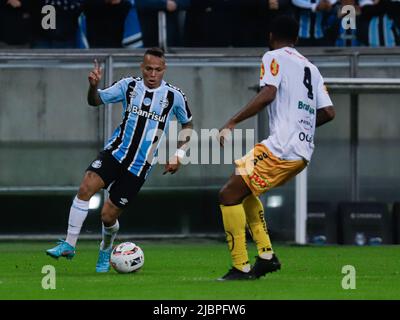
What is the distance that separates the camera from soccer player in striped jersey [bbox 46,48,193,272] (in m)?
12.0

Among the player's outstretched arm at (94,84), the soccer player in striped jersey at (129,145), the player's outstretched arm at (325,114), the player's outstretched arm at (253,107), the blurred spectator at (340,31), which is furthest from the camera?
the blurred spectator at (340,31)

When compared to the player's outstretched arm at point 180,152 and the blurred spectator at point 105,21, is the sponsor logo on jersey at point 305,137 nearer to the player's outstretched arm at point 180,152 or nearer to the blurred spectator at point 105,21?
the player's outstretched arm at point 180,152

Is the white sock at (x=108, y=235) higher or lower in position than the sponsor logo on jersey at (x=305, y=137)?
lower

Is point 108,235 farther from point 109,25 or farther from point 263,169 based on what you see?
point 109,25

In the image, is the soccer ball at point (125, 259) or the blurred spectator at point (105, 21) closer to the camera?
the soccer ball at point (125, 259)

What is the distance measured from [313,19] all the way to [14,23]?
4.44 metres

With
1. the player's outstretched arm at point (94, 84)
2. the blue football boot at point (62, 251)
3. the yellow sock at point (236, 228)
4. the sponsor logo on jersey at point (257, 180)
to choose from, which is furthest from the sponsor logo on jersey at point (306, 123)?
the blue football boot at point (62, 251)

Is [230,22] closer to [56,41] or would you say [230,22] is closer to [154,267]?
[56,41]

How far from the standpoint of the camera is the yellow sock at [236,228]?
10.5 meters

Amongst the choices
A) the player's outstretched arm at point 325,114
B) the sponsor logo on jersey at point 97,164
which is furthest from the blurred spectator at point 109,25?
the player's outstretched arm at point 325,114

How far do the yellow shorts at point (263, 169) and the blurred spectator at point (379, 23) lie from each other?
837 cm

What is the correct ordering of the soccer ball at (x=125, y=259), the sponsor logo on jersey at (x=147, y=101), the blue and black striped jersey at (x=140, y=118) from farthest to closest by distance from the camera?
the sponsor logo on jersey at (x=147, y=101), the blue and black striped jersey at (x=140, y=118), the soccer ball at (x=125, y=259)

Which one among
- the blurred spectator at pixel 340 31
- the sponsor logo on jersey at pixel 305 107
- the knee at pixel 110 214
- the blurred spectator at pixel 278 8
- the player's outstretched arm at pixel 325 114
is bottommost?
the knee at pixel 110 214
